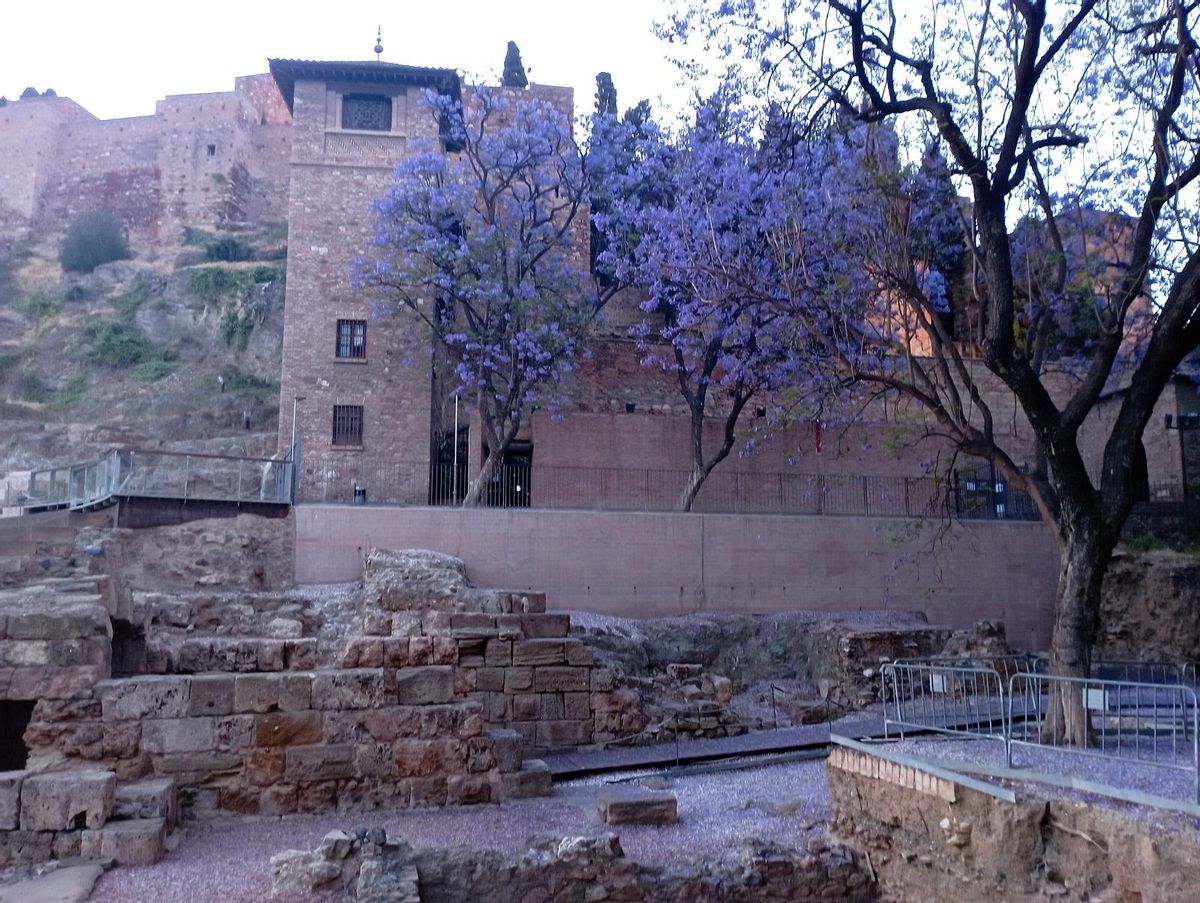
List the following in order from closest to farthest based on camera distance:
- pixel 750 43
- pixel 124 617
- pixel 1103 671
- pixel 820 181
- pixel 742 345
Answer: pixel 124 617 → pixel 750 43 → pixel 820 181 → pixel 1103 671 → pixel 742 345

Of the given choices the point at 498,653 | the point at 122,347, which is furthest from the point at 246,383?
the point at 498,653

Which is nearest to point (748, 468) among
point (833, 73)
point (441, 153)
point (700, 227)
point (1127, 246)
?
point (700, 227)

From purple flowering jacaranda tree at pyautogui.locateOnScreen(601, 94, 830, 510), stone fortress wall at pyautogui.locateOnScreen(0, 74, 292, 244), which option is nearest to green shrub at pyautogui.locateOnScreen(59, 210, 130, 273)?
stone fortress wall at pyautogui.locateOnScreen(0, 74, 292, 244)

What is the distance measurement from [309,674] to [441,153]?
1819 centimetres

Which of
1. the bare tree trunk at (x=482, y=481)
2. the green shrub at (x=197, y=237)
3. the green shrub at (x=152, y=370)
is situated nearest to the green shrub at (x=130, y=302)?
the green shrub at (x=152, y=370)

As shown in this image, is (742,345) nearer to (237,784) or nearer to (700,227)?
(700,227)

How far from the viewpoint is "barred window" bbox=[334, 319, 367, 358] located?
2377 centimetres

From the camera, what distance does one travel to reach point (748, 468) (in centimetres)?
2417

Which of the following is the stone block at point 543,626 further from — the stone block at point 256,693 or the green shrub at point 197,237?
the green shrub at point 197,237

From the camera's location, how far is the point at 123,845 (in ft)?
23.1

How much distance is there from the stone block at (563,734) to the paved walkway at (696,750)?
14 centimetres

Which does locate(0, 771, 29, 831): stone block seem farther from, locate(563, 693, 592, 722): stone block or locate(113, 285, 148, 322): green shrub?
locate(113, 285, 148, 322): green shrub

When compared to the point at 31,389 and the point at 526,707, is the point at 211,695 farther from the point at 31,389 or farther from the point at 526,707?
the point at 31,389

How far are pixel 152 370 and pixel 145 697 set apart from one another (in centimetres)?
2558
